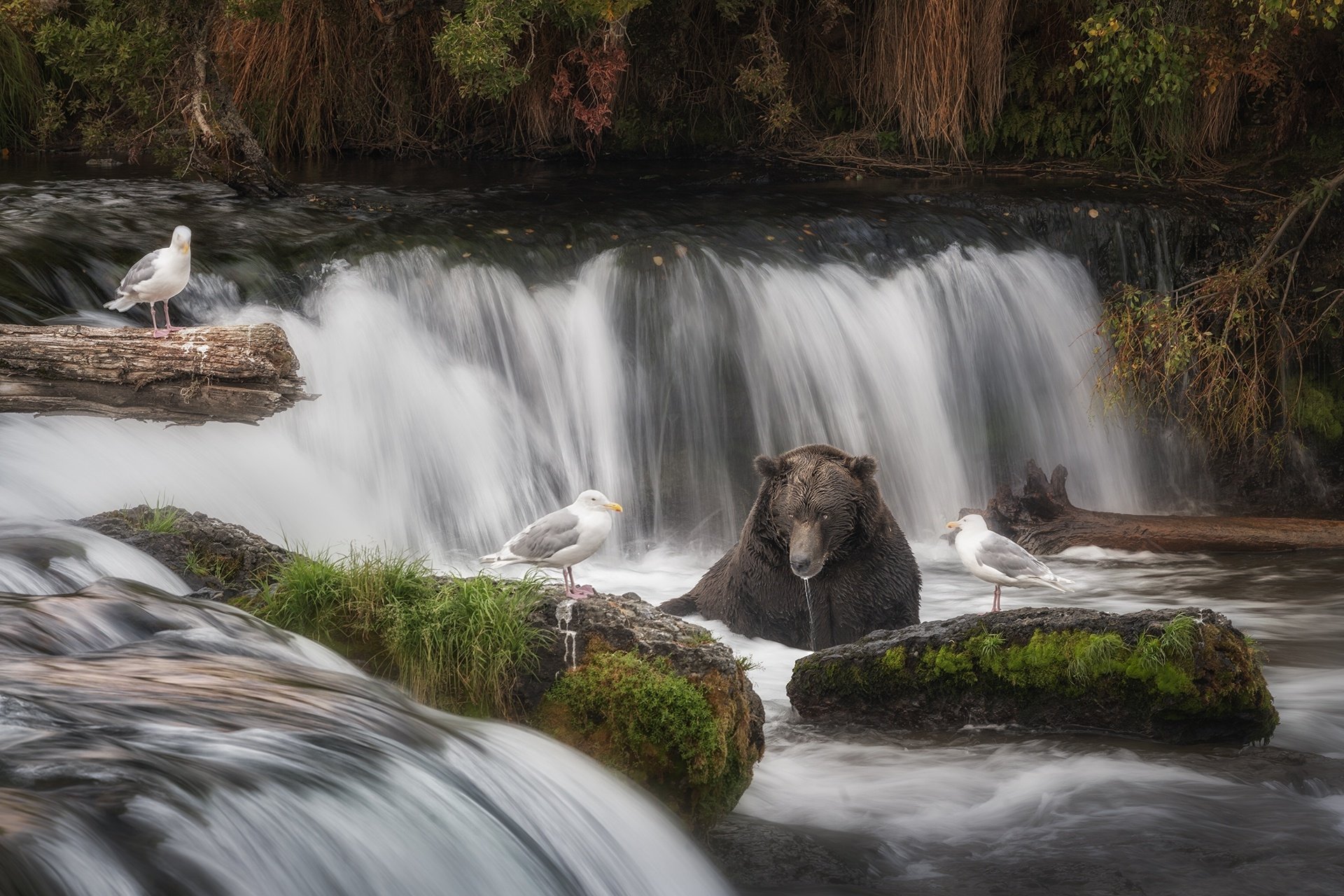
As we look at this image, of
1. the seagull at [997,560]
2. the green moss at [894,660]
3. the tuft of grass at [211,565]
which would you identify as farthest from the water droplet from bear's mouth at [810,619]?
the tuft of grass at [211,565]

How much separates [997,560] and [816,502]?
33.9 inches

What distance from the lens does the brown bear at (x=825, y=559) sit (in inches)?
264

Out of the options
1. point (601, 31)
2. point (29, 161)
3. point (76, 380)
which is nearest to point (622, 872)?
point (76, 380)

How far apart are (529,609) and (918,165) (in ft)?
31.5

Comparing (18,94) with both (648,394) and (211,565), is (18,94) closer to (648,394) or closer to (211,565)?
(648,394)

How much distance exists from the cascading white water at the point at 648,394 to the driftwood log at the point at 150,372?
1259mm

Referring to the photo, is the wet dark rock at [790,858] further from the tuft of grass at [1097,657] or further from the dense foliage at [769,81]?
the dense foliage at [769,81]

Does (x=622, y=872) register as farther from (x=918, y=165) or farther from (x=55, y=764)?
(x=918, y=165)

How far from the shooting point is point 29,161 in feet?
43.8

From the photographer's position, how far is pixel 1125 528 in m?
8.87

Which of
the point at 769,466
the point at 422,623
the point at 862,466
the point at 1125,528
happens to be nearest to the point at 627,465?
the point at 769,466

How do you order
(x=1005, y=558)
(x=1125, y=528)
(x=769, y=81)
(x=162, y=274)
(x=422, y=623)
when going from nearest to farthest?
1. (x=422, y=623)
2. (x=1005, y=558)
3. (x=162, y=274)
4. (x=1125, y=528)
5. (x=769, y=81)

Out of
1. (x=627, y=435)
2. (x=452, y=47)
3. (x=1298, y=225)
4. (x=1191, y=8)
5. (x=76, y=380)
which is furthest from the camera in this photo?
(x=1191, y=8)

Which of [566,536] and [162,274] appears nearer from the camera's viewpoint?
[566,536]
